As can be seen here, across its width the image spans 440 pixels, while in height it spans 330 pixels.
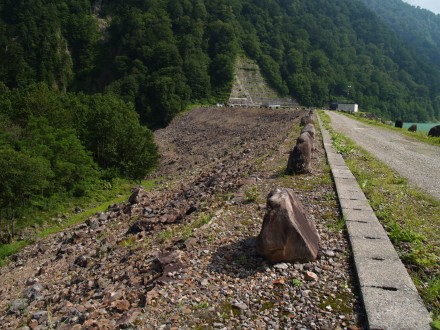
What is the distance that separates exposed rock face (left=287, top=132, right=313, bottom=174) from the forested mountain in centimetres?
2356

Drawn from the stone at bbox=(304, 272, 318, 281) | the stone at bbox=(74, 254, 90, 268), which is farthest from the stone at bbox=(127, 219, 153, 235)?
the stone at bbox=(304, 272, 318, 281)

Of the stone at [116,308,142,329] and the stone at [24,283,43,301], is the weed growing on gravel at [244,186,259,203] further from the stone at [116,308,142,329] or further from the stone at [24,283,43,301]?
the stone at [24,283,43,301]

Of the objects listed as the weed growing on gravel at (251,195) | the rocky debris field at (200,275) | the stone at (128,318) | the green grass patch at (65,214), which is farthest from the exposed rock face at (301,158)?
the green grass patch at (65,214)

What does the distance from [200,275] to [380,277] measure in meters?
3.09

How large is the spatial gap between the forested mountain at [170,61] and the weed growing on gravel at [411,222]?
2591 cm

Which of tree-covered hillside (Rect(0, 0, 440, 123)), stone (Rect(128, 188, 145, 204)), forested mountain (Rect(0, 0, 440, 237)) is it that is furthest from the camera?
tree-covered hillside (Rect(0, 0, 440, 123))

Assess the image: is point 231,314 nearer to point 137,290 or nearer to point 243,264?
point 243,264

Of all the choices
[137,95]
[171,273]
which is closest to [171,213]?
[171,273]

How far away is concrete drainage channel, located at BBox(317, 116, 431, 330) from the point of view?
4906mm

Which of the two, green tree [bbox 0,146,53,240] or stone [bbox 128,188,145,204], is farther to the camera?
green tree [bbox 0,146,53,240]

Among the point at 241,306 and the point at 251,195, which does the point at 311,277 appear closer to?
the point at 241,306

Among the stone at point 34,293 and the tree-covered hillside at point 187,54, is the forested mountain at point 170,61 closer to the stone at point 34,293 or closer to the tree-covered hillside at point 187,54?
the tree-covered hillside at point 187,54

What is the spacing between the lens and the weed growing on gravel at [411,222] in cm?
595

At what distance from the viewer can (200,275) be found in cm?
656
